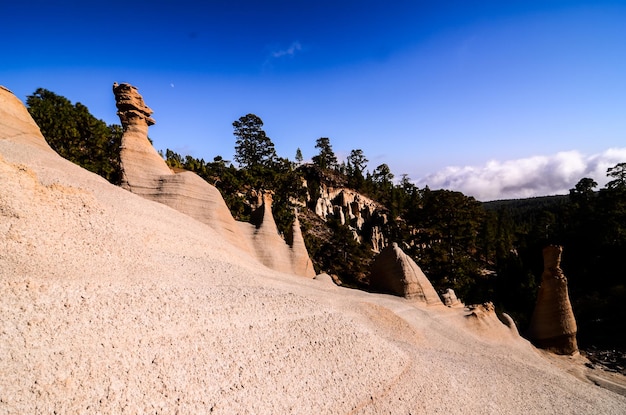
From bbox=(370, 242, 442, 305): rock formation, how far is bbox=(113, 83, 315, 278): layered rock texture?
8000 millimetres

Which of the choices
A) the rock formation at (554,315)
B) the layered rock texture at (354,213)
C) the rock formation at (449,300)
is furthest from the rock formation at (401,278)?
the layered rock texture at (354,213)

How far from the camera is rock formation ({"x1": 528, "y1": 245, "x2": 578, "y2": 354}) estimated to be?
76.4 ft

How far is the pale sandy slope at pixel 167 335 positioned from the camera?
583 centimetres

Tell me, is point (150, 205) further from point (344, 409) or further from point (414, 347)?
point (414, 347)

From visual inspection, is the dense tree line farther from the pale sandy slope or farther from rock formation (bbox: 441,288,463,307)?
rock formation (bbox: 441,288,463,307)

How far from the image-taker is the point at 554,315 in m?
23.8

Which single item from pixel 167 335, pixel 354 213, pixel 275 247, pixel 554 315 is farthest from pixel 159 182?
pixel 354 213

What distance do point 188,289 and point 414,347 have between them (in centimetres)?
895

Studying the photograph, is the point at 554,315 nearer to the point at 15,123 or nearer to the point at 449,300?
the point at 449,300

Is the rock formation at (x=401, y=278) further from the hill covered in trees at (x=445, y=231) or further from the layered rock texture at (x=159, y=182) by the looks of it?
the hill covered in trees at (x=445, y=231)

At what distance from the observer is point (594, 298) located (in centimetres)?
3456

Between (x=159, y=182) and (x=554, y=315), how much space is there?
29193 mm

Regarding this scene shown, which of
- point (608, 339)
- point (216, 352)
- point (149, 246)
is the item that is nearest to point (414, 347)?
point (216, 352)

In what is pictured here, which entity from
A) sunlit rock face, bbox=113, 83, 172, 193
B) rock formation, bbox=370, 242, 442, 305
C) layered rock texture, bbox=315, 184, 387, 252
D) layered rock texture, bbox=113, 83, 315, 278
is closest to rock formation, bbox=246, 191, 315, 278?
layered rock texture, bbox=113, 83, 315, 278
